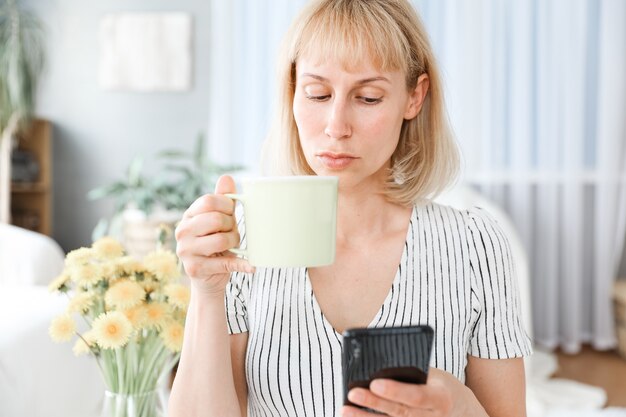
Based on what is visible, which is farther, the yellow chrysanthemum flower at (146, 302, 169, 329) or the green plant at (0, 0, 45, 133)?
the green plant at (0, 0, 45, 133)

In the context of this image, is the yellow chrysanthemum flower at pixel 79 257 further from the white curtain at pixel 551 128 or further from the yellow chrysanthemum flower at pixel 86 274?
the white curtain at pixel 551 128

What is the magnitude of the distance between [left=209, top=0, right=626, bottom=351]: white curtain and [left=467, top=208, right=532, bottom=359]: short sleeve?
2300 mm

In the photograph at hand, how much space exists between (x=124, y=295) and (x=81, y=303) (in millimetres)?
64

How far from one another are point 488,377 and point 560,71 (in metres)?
2.63

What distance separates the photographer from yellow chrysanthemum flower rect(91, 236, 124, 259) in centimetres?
82

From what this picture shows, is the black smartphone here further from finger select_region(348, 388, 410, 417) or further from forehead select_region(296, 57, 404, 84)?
forehead select_region(296, 57, 404, 84)

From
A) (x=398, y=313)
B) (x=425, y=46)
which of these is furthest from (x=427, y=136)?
(x=398, y=313)

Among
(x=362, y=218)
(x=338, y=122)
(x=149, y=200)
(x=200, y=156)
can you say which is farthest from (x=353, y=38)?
(x=200, y=156)

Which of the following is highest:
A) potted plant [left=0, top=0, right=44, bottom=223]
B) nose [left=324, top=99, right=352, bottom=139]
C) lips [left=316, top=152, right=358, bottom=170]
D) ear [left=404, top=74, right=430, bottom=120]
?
potted plant [left=0, top=0, right=44, bottom=223]

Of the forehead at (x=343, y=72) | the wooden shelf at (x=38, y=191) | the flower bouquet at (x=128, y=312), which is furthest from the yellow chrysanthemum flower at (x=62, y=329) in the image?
the wooden shelf at (x=38, y=191)

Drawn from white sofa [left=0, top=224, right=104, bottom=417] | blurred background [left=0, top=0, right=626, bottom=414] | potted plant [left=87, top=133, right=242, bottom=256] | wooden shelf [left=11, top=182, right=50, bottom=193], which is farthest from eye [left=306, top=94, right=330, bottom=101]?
wooden shelf [left=11, top=182, right=50, bottom=193]

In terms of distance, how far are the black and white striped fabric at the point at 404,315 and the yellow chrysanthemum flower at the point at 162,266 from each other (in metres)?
0.10

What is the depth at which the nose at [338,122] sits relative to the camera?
78 centimetres

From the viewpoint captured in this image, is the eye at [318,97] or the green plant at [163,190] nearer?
the eye at [318,97]
